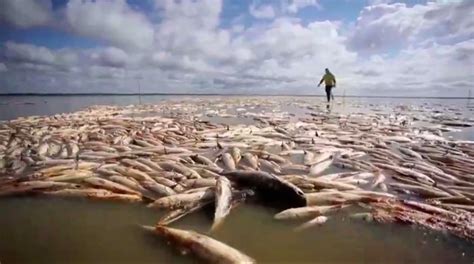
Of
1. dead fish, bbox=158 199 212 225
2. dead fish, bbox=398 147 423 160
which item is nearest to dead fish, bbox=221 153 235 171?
dead fish, bbox=158 199 212 225

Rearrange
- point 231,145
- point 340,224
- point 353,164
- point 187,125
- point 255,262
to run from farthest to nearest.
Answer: point 187,125
point 231,145
point 353,164
point 340,224
point 255,262

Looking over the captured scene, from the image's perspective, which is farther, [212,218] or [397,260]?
[212,218]

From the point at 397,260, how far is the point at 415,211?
799mm

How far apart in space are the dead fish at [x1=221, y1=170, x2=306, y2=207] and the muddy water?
22 cm

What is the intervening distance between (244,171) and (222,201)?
74 cm

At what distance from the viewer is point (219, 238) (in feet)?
10.6

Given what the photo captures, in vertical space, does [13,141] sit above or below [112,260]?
above

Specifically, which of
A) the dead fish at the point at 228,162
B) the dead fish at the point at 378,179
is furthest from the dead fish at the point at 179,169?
the dead fish at the point at 378,179

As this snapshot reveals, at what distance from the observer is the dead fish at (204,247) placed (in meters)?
2.83

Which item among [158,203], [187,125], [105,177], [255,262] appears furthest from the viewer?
[187,125]

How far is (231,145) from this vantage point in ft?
19.8

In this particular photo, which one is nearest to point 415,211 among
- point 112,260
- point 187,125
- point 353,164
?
point 353,164

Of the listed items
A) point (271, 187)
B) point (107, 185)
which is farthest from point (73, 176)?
point (271, 187)

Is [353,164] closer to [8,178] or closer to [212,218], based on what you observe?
[212,218]
